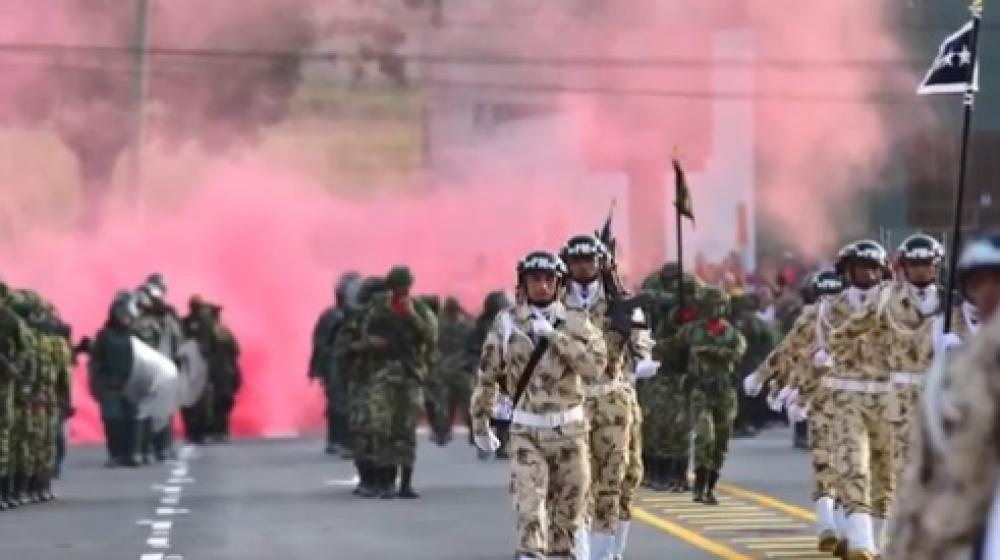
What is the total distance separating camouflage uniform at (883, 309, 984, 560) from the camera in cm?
586

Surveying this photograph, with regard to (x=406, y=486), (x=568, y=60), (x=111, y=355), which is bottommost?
(x=406, y=486)

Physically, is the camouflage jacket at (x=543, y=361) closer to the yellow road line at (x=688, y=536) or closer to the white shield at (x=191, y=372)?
the yellow road line at (x=688, y=536)

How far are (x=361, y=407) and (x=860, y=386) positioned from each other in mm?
6760

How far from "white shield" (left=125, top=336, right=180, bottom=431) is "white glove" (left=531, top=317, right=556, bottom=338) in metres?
11.8

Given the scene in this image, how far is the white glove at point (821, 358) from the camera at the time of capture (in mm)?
14789

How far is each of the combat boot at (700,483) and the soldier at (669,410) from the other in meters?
0.75

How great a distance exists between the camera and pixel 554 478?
476 inches

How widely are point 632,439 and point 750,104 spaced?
86.5ft

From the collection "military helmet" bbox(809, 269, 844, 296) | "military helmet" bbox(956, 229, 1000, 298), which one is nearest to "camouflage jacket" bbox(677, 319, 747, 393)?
"military helmet" bbox(809, 269, 844, 296)

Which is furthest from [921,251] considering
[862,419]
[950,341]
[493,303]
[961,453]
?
[493,303]

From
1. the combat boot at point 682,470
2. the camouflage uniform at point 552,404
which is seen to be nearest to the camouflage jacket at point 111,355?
the combat boot at point 682,470

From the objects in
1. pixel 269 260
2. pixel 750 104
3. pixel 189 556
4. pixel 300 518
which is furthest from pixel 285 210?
pixel 189 556

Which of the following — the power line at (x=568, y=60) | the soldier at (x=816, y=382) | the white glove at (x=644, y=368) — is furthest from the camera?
the power line at (x=568, y=60)

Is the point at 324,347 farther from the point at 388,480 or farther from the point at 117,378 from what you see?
the point at 388,480
